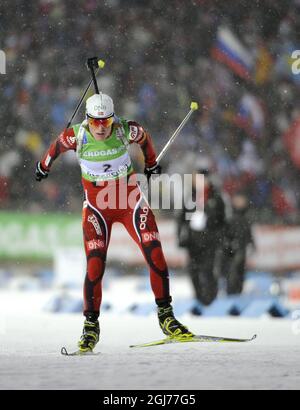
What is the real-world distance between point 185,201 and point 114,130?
4.37 metres

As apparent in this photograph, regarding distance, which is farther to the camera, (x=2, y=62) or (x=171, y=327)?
(x=2, y=62)

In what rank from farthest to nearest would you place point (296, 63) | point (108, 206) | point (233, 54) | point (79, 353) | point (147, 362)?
point (233, 54)
point (296, 63)
point (108, 206)
point (79, 353)
point (147, 362)

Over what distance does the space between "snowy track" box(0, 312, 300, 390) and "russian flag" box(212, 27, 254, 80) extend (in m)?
10.4

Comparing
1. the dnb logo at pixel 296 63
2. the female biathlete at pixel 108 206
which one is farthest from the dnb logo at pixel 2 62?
the female biathlete at pixel 108 206

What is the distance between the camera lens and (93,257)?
22.3ft

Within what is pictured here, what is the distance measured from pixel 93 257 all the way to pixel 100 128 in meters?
0.85

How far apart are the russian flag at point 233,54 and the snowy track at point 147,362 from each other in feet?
34.0

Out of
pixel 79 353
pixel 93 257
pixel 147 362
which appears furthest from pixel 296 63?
pixel 147 362

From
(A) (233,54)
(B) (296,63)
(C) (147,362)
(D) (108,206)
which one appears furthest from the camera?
(A) (233,54)

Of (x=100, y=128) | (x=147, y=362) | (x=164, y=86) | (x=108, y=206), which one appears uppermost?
(x=164, y=86)

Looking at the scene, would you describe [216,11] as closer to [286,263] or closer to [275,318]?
[286,263]

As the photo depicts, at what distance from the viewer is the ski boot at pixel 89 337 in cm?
665

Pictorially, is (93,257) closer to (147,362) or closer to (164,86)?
(147,362)
